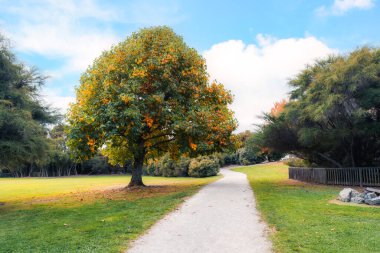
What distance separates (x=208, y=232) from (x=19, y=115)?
9.29 m

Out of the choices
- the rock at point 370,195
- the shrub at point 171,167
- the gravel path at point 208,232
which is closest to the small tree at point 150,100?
the gravel path at point 208,232

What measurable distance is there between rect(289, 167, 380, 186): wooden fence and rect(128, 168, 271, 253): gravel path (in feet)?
35.5

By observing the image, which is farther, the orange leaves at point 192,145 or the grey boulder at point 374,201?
the orange leaves at point 192,145

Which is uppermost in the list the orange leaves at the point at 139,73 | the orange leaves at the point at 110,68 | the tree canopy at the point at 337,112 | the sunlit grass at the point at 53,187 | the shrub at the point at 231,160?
the orange leaves at the point at 110,68

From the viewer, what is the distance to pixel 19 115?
1233 centimetres

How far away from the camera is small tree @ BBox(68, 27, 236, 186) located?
15703 mm

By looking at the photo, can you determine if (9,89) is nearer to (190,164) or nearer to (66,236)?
(66,236)

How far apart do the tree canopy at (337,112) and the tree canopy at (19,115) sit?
45.4ft

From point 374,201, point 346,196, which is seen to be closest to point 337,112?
point 346,196

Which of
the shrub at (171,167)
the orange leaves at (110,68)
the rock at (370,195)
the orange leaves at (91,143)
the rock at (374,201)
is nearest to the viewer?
the rock at (374,201)

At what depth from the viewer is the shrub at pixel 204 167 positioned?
35094 millimetres

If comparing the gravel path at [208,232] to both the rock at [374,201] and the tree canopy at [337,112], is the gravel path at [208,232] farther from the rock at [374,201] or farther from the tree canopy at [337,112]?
the tree canopy at [337,112]

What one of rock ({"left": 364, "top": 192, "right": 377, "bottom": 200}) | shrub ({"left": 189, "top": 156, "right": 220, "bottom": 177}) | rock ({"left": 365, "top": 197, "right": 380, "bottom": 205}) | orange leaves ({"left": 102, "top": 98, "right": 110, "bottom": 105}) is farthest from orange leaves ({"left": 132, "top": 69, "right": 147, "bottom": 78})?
shrub ({"left": 189, "top": 156, "right": 220, "bottom": 177})

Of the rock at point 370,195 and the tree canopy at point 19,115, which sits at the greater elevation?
the tree canopy at point 19,115
